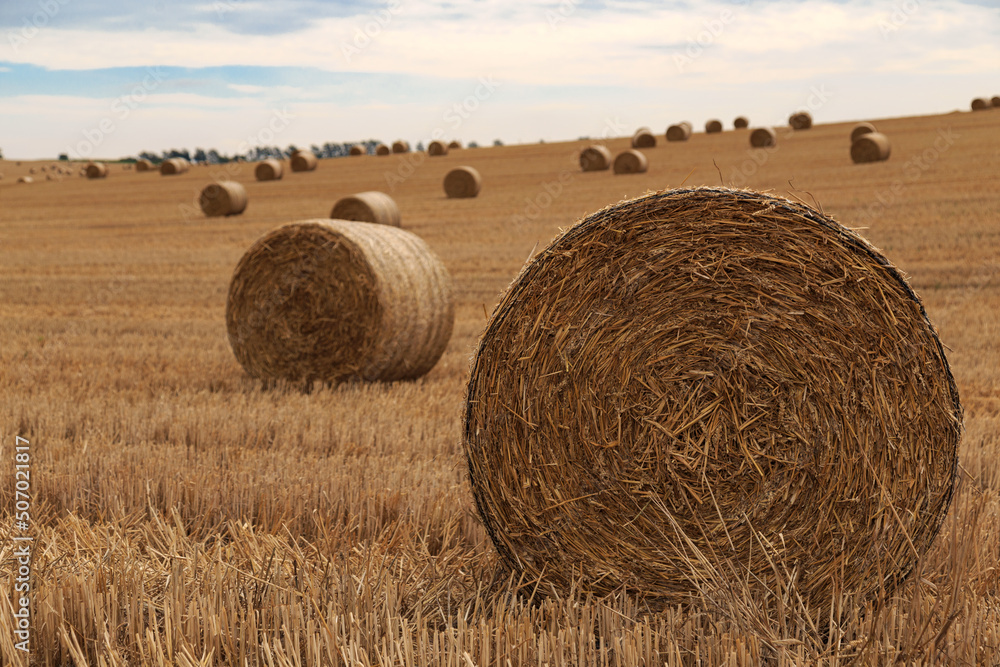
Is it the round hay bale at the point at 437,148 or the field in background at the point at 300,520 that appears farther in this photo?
the round hay bale at the point at 437,148

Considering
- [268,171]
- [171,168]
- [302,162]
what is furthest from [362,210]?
[171,168]

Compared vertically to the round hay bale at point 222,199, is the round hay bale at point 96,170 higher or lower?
higher

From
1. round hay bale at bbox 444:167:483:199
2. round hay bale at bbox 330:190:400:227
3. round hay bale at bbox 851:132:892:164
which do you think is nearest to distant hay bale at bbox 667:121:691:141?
round hay bale at bbox 851:132:892:164

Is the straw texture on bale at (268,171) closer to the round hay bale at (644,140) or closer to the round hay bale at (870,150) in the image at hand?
the round hay bale at (644,140)

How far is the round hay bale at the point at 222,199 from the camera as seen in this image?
2623cm

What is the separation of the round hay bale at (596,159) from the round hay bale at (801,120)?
14.5m

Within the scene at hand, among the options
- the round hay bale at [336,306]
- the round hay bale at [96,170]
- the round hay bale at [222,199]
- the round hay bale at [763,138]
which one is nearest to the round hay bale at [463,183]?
the round hay bale at [222,199]

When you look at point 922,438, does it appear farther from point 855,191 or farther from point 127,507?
point 855,191

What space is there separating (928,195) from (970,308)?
35.5 ft

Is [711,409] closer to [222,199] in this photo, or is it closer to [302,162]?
[222,199]

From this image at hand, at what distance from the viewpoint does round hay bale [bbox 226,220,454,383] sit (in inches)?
322

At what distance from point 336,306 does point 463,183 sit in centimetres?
2070

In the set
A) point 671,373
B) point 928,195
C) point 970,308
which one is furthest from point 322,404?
point 928,195

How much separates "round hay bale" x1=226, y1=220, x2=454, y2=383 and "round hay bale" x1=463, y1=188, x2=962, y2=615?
4.38 meters
